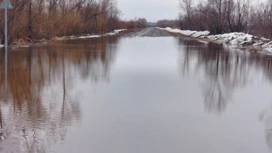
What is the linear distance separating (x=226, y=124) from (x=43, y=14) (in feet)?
101

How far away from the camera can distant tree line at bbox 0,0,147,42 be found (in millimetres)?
26750

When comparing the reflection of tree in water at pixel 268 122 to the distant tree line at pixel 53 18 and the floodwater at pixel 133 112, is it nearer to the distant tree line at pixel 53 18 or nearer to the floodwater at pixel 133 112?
the floodwater at pixel 133 112

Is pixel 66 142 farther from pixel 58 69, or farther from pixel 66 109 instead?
pixel 58 69

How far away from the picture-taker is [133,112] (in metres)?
7.54

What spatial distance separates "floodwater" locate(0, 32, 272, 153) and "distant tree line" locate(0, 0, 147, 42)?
1436 cm

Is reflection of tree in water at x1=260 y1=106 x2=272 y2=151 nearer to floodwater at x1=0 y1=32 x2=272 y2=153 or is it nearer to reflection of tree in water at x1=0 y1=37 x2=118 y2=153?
floodwater at x1=0 y1=32 x2=272 y2=153

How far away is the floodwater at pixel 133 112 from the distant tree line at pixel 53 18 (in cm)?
1436

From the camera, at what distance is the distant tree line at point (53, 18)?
2675 centimetres

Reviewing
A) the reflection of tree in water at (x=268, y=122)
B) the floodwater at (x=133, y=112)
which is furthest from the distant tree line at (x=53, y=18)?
the reflection of tree in water at (x=268, y=122)

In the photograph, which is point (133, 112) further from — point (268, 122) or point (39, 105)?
point (268, 122)

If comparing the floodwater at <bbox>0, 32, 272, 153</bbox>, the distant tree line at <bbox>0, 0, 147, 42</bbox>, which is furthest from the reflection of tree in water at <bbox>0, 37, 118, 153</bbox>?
the distant tree line at <bbox>0, 0, 147, 42</bbox>

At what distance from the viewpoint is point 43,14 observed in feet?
116

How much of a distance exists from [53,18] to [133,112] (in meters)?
34.4

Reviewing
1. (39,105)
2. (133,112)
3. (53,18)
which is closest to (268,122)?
(133,112)
